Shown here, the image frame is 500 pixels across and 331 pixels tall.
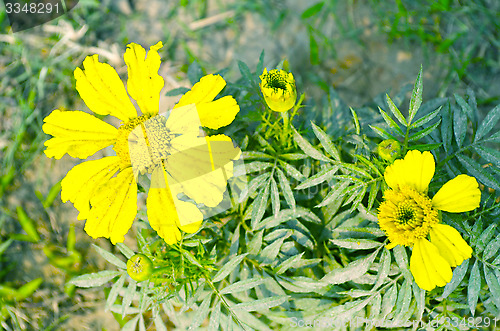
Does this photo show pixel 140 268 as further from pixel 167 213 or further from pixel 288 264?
pixel 288 264

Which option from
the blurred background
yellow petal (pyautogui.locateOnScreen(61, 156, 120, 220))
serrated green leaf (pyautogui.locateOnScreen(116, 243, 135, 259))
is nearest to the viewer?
yellow petal (pyautogui.locateOnScreen(61, 156, 120, 220))

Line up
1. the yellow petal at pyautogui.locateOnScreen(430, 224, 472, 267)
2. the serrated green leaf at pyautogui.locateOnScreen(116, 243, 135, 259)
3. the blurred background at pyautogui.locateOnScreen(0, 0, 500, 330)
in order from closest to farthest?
the yellow petal at pyautogui.locateOnScreen(430, 224, 472, 267)
the serrated green leaf at pyautogui.locateOnScreen(116, 243, 135, 259)
the blurred background at pyautogui.locateOnScreen(0, 0, 500, 330)

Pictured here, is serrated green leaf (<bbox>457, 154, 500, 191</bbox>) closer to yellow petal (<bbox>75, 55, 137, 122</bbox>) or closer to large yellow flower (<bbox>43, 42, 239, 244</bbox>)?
large yellow flower (<bbox>43, 42, 239, 244</bbox>)

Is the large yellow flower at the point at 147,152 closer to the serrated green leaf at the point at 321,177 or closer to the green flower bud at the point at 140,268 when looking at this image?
the green flower bud at the point at 140,268

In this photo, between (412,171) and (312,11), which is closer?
(412,171)

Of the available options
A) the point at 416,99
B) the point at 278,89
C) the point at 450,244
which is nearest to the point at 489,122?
the point at 416,99

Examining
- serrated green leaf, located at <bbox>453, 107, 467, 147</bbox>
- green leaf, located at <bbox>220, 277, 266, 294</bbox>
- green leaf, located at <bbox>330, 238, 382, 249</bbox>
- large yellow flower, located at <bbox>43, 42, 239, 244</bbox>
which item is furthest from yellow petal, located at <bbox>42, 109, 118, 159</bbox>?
serrated green leaf, located at <bbox>453, 107, 467, 147</bbox>

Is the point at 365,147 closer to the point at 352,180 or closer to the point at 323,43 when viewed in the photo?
the point at 352,180
